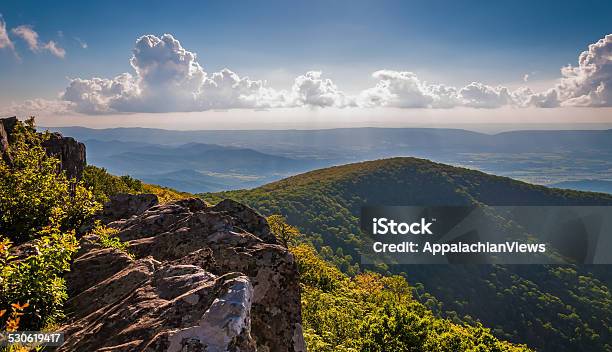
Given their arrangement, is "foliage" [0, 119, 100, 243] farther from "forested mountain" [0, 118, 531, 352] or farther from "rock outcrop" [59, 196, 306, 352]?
"rock outcrop" [59, 196, 306, 352]

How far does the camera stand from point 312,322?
40812mm

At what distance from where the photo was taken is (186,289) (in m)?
9.34

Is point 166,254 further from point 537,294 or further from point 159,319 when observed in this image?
point 537,294

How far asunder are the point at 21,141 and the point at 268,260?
1202 cm

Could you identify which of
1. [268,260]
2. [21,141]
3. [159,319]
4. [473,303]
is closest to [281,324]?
[268,260]

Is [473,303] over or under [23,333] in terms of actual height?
under

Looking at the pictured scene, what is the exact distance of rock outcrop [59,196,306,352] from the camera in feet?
25.5

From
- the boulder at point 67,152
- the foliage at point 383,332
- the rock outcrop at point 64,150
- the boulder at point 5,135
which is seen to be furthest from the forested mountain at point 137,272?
the foliage at point 383,332

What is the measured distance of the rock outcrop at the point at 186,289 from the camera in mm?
7762

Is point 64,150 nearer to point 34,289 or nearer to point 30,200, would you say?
point 30,200

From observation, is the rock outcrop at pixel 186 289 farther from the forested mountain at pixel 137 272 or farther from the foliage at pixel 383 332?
the foliage at pixel 383 332

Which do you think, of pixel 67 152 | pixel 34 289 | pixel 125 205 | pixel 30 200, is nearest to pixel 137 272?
pixel 34 289

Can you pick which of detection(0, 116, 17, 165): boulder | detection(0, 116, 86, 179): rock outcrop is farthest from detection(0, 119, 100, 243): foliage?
detection(0, 116, 86, 179): rock outcrop

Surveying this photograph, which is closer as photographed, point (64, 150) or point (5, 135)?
point (5, 135)
